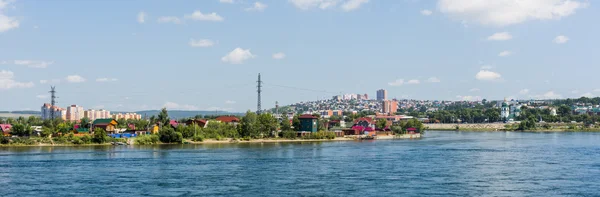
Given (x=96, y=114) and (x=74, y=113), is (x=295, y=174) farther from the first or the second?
(x=96, y=114)

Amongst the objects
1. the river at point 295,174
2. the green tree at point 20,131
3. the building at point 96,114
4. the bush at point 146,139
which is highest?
the building at point 96,114

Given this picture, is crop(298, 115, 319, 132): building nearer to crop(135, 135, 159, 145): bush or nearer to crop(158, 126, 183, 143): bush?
crop(158, 126, 183, 143): bush

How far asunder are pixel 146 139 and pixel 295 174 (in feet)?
86.5

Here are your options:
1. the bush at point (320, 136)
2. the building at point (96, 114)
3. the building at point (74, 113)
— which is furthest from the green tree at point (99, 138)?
the building at point (96, 114)

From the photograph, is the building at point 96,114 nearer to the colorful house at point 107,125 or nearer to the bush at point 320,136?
the colorful house at point 107,125

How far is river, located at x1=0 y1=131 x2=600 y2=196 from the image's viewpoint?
23.9 metres

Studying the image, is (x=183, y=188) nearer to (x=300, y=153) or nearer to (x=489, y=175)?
(x=489, y=175)

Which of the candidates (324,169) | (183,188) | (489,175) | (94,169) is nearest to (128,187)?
(183,188)

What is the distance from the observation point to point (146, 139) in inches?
2082

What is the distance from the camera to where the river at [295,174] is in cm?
2386

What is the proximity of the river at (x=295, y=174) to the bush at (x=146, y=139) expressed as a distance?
1067 cm

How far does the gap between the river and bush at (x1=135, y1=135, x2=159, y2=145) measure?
10.7m

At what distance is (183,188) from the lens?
24609 millimetres

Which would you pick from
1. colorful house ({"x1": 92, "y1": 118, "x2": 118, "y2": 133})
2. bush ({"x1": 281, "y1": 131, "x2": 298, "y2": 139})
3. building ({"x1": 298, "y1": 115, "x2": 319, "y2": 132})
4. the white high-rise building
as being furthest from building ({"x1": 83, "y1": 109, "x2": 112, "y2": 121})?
bush ({"x1": 281, "y1": 131, "x2": 298, "y2": 139})
